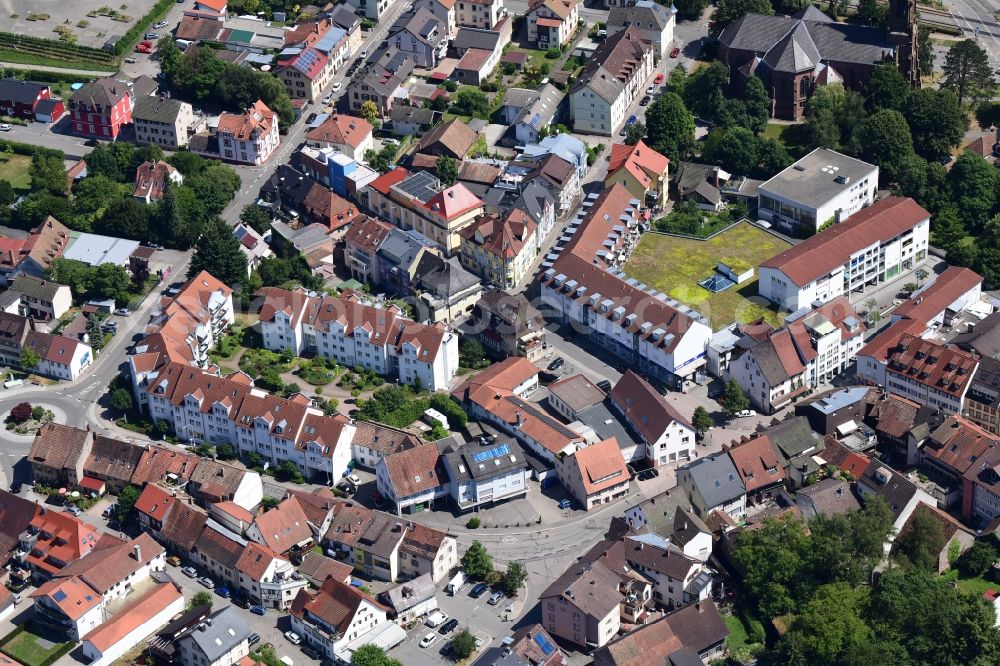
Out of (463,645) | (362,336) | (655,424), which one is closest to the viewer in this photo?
(463,645)

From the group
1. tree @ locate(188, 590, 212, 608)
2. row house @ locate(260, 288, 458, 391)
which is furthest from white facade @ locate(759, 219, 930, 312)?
tree @ locate(188, 590, 212, 608)

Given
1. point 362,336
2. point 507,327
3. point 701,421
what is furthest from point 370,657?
point 507,327

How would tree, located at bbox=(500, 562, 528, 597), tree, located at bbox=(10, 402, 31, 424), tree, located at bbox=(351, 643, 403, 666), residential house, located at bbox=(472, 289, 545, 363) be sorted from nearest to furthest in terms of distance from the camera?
tree, located at bbox=(351, 643, 403, 666) < tree, located at bbox=(500, 562, 528, 597) < tree, located at bbox=(10, 402, 31, 424) < residential house, located at bbox=(472, 289, 545, 363)

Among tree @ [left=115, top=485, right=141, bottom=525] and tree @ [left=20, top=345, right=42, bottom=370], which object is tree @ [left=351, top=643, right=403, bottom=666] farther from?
tree @ [left=20, top=345, right=42, bottom=370]

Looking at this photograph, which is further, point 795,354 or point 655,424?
point 795,354

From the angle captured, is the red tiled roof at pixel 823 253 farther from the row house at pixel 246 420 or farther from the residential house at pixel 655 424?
the row house at pixel 246 420

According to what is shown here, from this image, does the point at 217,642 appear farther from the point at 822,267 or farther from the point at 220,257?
the point at 822,267
